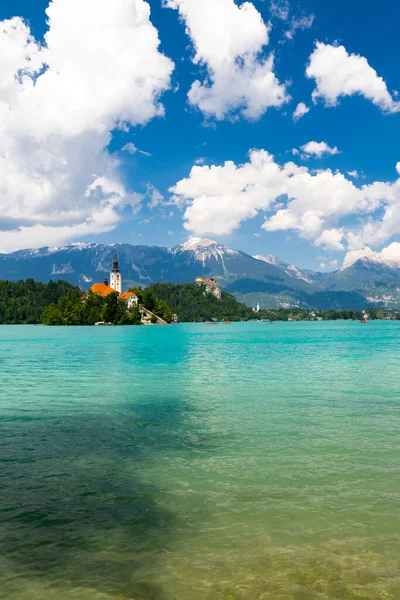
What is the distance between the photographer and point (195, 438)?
72.1 ft

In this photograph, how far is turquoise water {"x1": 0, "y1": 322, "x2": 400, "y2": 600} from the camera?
9.85 metres

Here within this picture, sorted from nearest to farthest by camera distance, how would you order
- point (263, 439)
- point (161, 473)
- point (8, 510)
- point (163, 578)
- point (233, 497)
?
point (163, 578)
point (8, 510)
point (233, 497)
point (161, 473)
point (263, 439)

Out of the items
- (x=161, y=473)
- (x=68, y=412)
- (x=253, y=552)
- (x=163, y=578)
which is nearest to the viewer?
(x=163, y=578)

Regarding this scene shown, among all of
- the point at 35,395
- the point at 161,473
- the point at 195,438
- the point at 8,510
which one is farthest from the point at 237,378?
the point at 8,510

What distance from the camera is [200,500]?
14227mm

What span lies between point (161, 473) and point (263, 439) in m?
6.54

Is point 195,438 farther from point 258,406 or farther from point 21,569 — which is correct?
point 21,569

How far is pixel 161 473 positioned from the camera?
55.2 feet

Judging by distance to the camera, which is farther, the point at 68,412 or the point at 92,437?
the point at 68,412

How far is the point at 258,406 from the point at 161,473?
47.2ft

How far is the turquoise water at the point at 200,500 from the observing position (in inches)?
388

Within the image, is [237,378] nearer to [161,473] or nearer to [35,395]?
[35,395]

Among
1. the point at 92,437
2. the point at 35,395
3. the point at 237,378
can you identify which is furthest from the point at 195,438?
the point at 237,378

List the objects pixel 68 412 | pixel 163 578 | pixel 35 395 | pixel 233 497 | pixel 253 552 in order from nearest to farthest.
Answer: pixel 163 578
pixel 253 552
pixel 233 497
pixel 68 412
pixel 35 395
